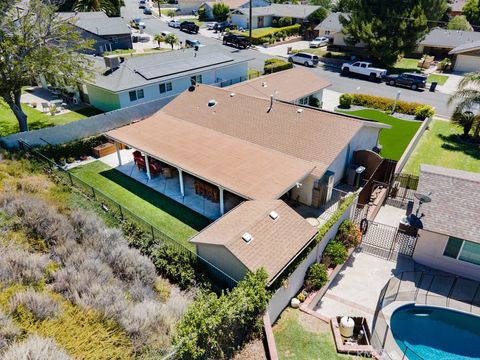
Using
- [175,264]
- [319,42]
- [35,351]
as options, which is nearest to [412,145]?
[175,264]

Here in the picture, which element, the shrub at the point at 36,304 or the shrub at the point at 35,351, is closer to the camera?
the shrub at the point at 35,351

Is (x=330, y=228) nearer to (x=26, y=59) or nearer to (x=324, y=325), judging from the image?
(x=324, y=325)

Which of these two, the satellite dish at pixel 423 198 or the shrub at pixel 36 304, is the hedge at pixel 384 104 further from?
the shrub at pixel 36 304

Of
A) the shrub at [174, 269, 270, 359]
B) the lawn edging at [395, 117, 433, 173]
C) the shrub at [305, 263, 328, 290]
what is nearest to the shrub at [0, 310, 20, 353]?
the shrub at [174, 269, 270, 359]

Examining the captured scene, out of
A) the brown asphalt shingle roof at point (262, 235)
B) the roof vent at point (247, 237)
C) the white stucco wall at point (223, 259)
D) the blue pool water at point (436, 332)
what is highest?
the roof vent at point (247, 237)

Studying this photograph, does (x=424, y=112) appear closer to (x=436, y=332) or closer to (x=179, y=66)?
(x=179, y=66)

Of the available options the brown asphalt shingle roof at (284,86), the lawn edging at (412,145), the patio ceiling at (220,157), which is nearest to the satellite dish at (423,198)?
the patio ceiling at (220,157)
